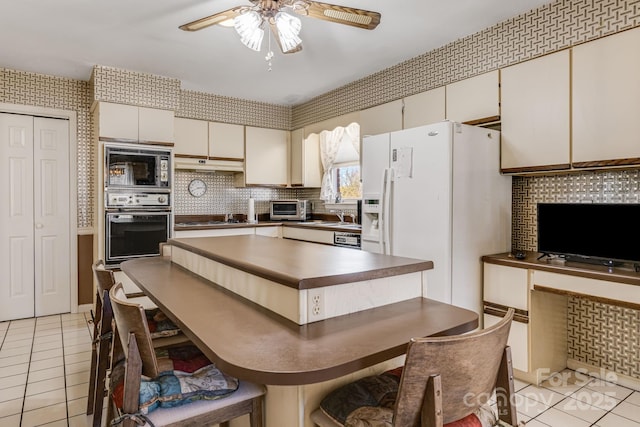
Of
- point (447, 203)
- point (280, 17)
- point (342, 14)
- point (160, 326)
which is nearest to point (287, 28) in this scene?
point (280, 17)

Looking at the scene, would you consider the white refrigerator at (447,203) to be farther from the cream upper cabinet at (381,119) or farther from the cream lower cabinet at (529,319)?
the cream upper cabinet at (381,119)

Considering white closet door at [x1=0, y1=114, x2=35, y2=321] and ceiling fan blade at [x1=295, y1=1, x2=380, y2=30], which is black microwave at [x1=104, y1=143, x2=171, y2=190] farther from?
ceiling fan blade at [x1=295, y1=1, x2=380, y2=30]

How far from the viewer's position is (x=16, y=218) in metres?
4.01

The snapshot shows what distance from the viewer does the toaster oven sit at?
5.10 metres

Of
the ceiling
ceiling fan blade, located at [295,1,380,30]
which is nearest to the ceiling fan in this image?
ceiling fan blade, located at [295,1,380,30]

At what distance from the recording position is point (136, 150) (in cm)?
Answer: 387

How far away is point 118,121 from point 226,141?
129 cm

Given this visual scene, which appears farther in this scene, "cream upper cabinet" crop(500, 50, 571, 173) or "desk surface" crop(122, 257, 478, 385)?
"cream upper cabinet" crop(500, 50, 571, 173)

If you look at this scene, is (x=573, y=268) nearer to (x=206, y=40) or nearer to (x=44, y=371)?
(x=206, y=40)

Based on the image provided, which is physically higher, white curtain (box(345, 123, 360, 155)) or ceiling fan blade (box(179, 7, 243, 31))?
ceiling fan blade (box(179, 7, 243, 31))

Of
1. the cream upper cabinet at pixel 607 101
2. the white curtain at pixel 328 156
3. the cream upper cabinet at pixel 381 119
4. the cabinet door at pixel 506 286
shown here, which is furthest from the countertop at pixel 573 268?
the white curtain at pixel 328 156

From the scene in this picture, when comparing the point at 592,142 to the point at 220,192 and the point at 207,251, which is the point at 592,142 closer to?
the point at 207,251

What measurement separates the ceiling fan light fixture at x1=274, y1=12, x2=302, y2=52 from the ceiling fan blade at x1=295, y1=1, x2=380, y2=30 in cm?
6

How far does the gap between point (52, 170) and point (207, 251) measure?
326 cm
